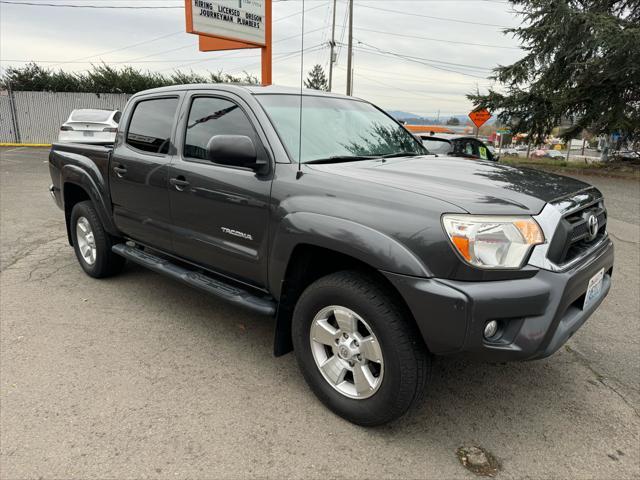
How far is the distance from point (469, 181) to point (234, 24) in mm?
9671

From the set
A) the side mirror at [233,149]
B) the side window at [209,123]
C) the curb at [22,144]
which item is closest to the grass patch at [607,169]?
the side window at [209,123]

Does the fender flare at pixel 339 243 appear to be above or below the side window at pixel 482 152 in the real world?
above

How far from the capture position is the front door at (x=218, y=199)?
2963 mm

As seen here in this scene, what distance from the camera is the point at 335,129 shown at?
11.1ft

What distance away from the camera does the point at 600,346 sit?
365cm

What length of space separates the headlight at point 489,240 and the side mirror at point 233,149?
3.99 ft

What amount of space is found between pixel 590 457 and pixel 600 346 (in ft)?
4.79

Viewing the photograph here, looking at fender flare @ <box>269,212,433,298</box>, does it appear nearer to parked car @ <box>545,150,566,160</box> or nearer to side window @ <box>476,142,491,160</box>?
side window @ <box>476,142,491,160</box>

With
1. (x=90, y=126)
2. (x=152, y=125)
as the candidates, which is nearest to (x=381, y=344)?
(x=152, y=125)

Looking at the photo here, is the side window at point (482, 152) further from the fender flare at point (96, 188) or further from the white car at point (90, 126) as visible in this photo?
the white car at point (90, 126)

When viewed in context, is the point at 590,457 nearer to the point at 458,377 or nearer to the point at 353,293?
the point at 458,377

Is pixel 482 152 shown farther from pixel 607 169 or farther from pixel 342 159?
pixel 607 169

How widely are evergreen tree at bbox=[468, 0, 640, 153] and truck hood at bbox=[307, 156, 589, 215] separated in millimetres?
14878

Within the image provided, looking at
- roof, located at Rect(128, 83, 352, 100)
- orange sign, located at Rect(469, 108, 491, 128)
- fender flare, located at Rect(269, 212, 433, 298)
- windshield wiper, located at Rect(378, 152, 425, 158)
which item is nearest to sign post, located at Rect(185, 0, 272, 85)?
roof, located at Rect(128, 83, 352, 100)
